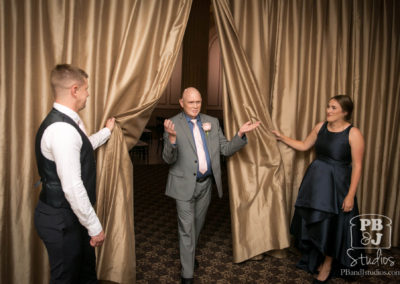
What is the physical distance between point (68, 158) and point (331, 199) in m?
2.16

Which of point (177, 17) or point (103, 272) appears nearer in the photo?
point (103, 272)

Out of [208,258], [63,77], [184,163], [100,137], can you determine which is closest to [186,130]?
[184,163]

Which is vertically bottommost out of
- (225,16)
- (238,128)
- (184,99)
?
(238,128)

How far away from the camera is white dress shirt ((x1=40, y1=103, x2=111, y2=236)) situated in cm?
173

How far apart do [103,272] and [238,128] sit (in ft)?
5.49

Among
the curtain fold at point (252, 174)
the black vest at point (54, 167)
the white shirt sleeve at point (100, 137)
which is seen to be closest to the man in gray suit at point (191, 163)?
the curtain fold at point (252, 174)

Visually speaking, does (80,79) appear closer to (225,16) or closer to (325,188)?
(225,16)

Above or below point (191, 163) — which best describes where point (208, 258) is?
below

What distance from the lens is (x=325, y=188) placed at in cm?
290

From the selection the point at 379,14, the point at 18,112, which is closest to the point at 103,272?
the point at 18,112

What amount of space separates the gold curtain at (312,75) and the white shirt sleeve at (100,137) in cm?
114

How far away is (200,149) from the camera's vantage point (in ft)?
9.48

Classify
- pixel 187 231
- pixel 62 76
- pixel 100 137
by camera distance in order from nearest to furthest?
pixel 62 76 → pixel 100 137 → pixel 187 231

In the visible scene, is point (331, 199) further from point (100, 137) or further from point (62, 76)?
point (62, 76)
